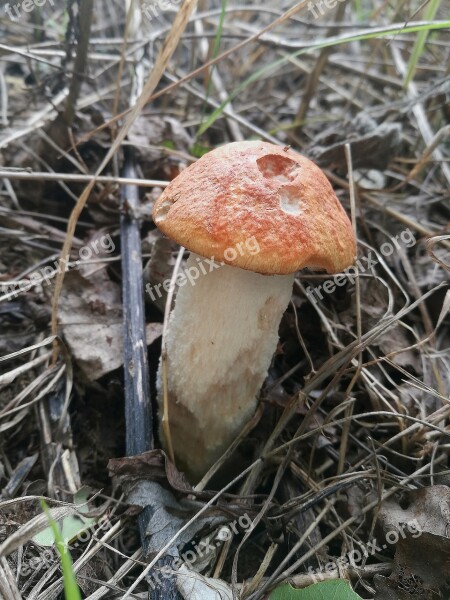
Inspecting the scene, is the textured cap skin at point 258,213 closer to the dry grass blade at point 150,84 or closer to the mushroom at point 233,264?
the mushroom at point 233,264

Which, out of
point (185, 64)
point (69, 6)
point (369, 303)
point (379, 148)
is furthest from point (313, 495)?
point (185, 64)

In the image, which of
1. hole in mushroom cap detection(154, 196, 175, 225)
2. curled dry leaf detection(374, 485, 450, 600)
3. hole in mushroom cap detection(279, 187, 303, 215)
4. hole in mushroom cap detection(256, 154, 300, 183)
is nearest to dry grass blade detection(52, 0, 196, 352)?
hole in mushroom cap detection(154, 196, 175, 225)

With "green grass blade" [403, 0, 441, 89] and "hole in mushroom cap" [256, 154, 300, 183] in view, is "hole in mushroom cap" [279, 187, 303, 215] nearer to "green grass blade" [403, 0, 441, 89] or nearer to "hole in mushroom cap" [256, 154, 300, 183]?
"hole in mushroom cap" [256, 154, 300, 183]

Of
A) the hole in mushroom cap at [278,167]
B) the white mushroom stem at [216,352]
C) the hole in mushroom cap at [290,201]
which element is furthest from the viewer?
the white mushroom stem at [216,352]

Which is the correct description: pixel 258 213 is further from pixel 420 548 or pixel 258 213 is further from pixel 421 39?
pixel 421 39

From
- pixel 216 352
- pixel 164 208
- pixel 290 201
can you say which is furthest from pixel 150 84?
pixel 216 352

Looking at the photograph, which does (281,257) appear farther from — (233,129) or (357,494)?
(233,129)

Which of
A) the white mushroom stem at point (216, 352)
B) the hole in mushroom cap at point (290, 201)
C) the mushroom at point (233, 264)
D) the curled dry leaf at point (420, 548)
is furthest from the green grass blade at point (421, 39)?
the curled dry leaf at point (420, 548)
